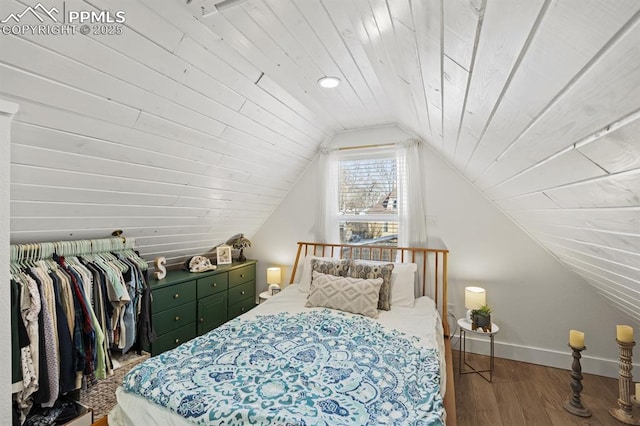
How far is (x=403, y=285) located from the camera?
262cm

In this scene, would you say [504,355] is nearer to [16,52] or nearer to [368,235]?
[368,235]

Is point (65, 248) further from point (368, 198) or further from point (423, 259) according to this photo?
point (423, 259)

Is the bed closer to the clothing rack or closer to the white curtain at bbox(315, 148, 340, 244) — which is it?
the white curtain at bbox(315, 148, 340, 244)

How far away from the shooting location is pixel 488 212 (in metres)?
2.73

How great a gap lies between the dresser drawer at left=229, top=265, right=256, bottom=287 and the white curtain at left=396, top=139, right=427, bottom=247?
1913 millimetres

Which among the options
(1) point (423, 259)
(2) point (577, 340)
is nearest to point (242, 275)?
(1) point (423, 259)

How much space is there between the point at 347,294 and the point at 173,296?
1.62 m

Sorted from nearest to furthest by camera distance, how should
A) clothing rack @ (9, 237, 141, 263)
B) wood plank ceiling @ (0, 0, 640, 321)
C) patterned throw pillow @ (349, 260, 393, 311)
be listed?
1. wood plank ceiling @ (0, 0, 640, 321)
2. clothing rack @ (9, 237, 141, 263)
3. patterned throw pillow @ (349, 260, 393, 311)

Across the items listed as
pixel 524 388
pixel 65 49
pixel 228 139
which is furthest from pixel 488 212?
pixel 65 49

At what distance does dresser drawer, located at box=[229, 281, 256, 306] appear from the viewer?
332cm

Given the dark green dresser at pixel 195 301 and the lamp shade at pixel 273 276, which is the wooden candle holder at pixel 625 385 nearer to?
the lamp shade at pixel 273 276

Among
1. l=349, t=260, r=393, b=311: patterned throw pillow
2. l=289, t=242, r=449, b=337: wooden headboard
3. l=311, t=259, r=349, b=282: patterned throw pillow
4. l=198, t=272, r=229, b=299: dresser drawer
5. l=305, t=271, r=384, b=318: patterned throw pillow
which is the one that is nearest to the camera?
l=305, t=271, r=384, b=318: patterned throw pillow
